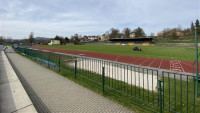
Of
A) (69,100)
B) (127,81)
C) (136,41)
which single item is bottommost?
(69,100)

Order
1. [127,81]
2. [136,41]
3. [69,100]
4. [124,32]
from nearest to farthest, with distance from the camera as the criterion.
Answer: [69,100]
[127,81]
[136,41]
[124,32]

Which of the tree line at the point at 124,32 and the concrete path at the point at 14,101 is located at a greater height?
the tree line at the point at 124,32

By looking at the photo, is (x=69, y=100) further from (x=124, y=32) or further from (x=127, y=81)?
(x=124, y=32)

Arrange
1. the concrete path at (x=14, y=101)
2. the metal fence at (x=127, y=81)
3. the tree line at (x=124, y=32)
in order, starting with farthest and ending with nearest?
the tree line at (x=124, y=32) → the metal fence at (x=127, y=81) → the concrete path at (x=14, y=101)

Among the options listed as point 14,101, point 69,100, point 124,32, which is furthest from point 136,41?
point 14,101

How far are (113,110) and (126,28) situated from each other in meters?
121

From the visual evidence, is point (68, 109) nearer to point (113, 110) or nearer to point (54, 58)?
point (113, 110)

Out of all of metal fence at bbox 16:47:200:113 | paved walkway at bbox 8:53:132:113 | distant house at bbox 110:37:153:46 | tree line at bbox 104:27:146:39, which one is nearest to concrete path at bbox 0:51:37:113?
paved walkway at bbox 8:53:132:113

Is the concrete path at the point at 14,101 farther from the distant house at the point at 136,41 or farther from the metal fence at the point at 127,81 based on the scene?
the distant house at the point at 136,41

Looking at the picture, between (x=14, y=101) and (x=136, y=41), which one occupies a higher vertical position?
(x=136, y=41)

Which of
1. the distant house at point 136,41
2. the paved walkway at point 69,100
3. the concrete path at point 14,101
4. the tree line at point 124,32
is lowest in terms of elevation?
the paved walkway at point 69,100

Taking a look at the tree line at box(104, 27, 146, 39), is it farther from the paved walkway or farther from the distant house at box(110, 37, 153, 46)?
the paved walkway

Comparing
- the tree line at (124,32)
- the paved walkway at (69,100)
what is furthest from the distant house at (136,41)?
the paved walkway at (69,100)

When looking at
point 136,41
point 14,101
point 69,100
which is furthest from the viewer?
point 136,41
